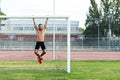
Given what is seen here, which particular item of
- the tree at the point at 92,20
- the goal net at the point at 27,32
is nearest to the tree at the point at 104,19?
the tree at the point at 92,20

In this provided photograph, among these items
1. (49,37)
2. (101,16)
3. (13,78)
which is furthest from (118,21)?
(13,78)

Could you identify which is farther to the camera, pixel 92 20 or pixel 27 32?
pixel 92 20

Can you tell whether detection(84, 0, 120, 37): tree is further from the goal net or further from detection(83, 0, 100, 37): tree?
the goal net

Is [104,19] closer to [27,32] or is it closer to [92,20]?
[92,20]

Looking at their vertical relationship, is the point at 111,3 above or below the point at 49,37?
above

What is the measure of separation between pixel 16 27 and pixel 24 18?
1.63 meters

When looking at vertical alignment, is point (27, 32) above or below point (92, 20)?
below

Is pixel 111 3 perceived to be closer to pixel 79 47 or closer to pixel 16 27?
pixel 79 47

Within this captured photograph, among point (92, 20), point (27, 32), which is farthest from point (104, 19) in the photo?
point (27, 32)

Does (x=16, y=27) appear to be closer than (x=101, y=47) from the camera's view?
Yes

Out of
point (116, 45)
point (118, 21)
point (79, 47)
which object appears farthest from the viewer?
point (118, 21)

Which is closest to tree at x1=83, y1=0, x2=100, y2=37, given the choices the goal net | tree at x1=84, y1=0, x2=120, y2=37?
tree at x1=84, y1=0, x2=120, y2=37

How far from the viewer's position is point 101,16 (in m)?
80.2

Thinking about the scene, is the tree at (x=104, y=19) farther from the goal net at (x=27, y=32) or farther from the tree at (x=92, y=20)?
the goal net at (x=27, y=32)
